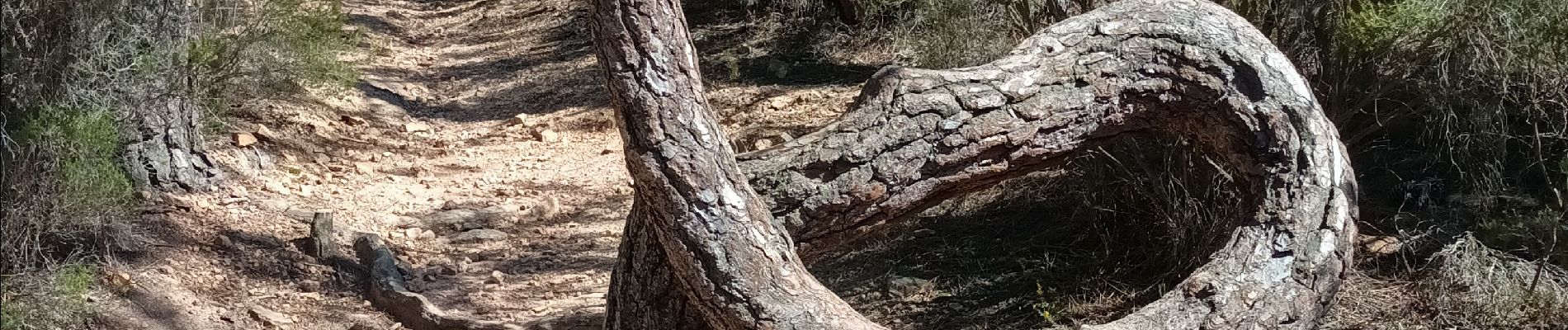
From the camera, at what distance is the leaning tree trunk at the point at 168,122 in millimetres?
5477

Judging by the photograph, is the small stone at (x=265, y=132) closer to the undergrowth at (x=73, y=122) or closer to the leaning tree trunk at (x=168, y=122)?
the leaning tree trunk at (x=168, y=122)

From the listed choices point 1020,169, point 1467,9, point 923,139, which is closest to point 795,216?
point 923,139

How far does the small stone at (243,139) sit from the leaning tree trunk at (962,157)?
3.75m

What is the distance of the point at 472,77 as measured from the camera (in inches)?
375

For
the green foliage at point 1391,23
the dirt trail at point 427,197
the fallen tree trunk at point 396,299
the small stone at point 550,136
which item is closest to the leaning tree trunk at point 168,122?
the dirt trail at point 427,197

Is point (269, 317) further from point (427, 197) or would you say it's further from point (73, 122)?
point (427, 197)

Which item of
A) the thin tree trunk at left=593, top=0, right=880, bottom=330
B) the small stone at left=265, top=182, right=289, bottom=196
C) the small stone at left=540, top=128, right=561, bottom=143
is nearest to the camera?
the thin tree trunk at left=593, top=0, right=880, bottom=330

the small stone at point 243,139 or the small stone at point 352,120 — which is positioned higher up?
the small stone at point 243,139

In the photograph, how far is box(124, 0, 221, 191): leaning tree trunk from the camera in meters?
5.48

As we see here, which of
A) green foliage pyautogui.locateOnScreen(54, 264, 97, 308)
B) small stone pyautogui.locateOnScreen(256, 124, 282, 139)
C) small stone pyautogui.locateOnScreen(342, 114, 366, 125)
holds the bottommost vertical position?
small stone pyautogui.locateOnScreen(342, 114, 366, 125)

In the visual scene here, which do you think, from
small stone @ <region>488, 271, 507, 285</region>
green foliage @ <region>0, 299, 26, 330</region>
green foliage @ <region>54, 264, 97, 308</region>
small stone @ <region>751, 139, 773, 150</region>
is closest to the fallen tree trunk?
small stone @ <region>488, 271, 507, 285</region>

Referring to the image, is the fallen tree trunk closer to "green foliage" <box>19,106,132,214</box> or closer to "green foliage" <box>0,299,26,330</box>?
"green foliage" <box>19,106,132,214</box>

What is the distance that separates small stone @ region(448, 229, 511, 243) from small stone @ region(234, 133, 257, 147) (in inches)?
57.2

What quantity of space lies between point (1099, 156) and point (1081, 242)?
0.39 m
